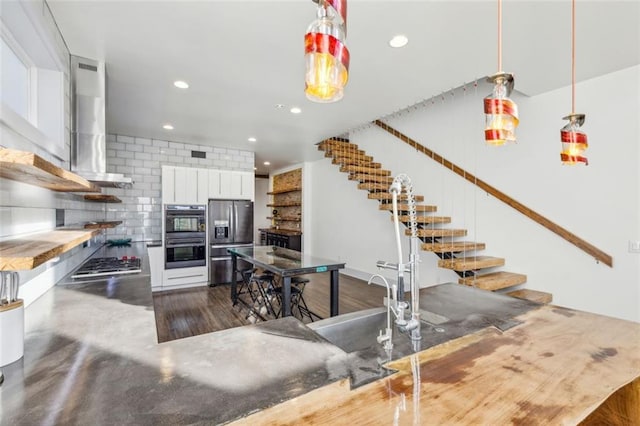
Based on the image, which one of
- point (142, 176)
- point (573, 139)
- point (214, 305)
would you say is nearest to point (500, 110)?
point (573, 139)

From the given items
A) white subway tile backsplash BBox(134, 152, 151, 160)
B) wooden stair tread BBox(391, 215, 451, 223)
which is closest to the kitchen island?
wooden stair tread BBox(391, 215, 451, 223)

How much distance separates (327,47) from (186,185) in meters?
4.98

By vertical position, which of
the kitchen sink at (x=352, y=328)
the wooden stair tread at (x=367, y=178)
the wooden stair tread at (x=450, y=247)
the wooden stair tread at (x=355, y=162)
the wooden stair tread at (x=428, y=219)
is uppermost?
the wooden stair tread at (x=355, y=162)

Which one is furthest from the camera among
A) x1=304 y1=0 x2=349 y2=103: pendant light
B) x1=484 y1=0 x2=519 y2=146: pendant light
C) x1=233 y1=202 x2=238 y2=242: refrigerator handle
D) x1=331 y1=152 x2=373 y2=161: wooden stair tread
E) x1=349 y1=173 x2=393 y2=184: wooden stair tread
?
x1=233 y1=202 x2=238 y2=242: refrigerator handle

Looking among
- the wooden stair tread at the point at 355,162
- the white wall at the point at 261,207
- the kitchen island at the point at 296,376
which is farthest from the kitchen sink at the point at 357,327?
the white wall at the point at 261,207

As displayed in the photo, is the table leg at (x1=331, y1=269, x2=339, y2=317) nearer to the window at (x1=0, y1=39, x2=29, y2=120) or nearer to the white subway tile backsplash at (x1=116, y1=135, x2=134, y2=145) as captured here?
the window at (x1=0, y1=39, x2=29, y2=120)

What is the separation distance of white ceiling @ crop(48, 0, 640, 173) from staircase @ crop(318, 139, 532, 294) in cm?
129

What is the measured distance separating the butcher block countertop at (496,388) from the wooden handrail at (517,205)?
2106 mm

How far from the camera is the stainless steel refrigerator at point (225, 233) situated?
211 inches

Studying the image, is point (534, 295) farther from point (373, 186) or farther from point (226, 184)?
point (226, 184)

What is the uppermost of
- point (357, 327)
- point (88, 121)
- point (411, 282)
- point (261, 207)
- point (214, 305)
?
point (88, 121)

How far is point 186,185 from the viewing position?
17.2 ft

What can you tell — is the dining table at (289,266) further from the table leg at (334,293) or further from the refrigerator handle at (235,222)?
the refrigerator handle at (235,222)

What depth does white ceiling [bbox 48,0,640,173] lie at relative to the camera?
1985 millimetres
